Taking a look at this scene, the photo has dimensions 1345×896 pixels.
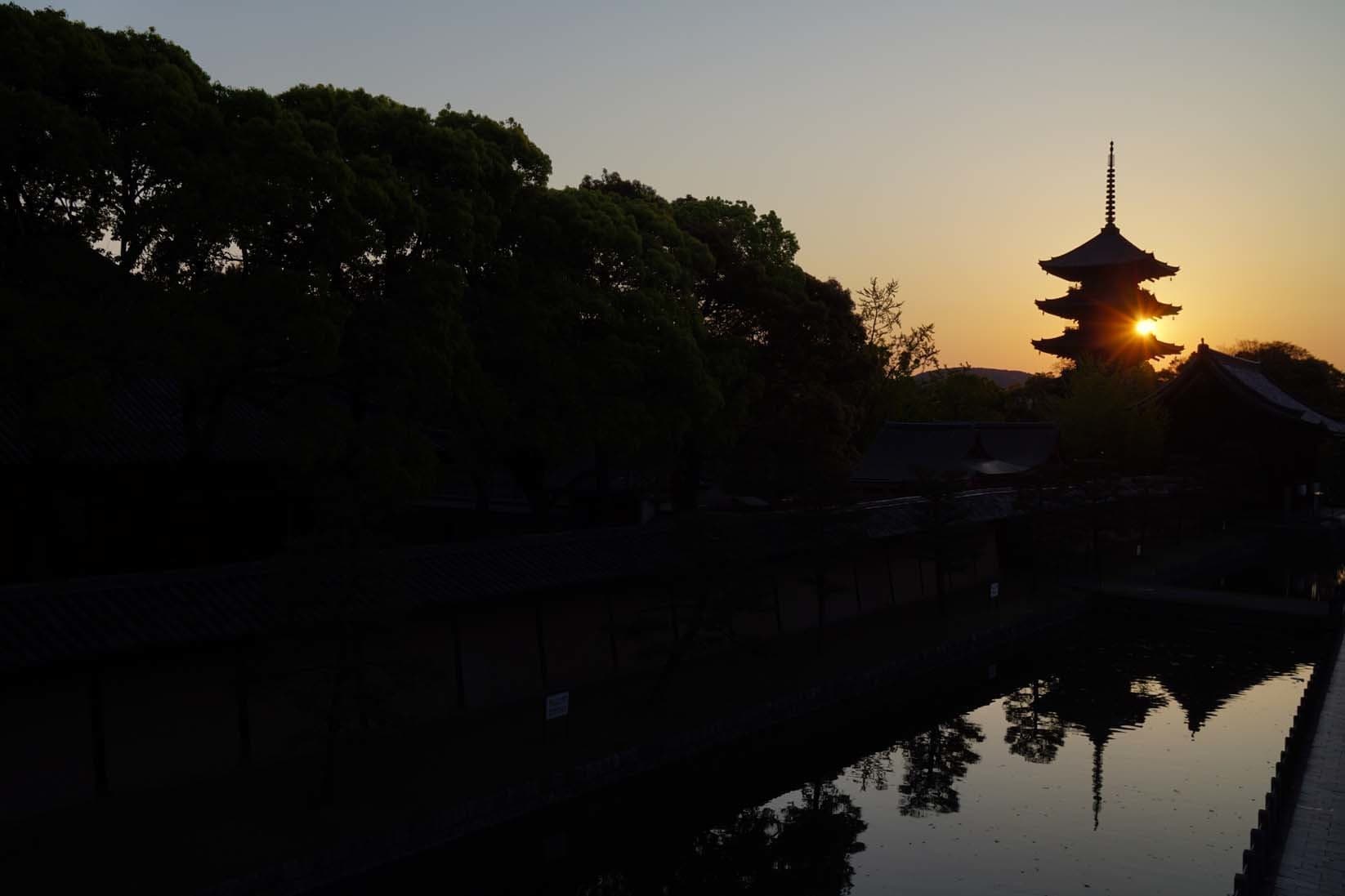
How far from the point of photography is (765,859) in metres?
20.0

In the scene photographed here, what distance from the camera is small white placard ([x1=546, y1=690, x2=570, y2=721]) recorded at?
836 inches

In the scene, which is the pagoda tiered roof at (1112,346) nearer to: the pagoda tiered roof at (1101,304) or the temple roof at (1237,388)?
the pagoda tiered roof at (1101,304)

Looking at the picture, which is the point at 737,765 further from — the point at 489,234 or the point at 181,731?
the point at 489,234

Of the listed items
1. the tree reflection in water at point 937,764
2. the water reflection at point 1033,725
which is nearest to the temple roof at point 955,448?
the water reflection at point 1033,725


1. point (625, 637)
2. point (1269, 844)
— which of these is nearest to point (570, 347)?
point (625, 637)

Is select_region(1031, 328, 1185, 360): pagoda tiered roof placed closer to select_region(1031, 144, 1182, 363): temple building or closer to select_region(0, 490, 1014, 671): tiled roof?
select_region(1031, 144, 1182, 363): temple building

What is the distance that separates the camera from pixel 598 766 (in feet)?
68.4

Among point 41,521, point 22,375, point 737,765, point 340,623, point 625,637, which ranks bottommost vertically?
point 737,765

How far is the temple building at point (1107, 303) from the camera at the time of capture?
9469 centimetres

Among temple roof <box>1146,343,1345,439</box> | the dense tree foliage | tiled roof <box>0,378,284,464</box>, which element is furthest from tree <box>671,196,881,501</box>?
temple roof <box>1146,343,1345,439</box>

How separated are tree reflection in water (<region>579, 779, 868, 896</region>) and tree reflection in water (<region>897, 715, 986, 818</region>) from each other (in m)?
1.43

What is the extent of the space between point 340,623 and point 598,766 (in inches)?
237

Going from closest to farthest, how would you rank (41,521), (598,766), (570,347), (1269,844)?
(1269,844) < (598,766) < (41,521) < (570,347)

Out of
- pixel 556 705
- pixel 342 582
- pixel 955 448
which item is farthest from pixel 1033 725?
pixel 955 448
